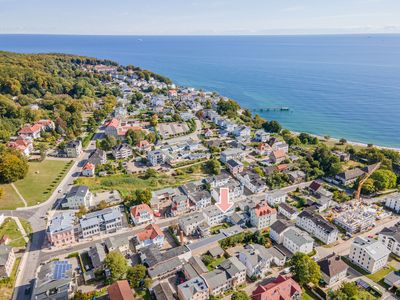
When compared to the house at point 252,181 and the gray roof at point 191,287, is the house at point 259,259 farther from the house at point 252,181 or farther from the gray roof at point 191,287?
the house at point 252,181

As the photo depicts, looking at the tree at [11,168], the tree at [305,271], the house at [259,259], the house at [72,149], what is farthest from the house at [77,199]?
the tree at [305,271]

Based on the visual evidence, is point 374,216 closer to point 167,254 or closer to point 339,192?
point 339,192

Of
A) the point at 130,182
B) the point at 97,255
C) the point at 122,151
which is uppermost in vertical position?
the point at 122,151

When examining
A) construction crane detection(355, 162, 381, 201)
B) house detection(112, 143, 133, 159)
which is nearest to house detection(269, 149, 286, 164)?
construction crane detection(355, 162, 381, 201)

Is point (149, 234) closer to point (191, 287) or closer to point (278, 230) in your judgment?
point (191, 287)

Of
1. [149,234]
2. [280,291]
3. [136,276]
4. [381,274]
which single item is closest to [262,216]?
[280,291]

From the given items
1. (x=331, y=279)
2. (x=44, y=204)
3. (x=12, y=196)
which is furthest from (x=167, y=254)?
(x=12, y=196)

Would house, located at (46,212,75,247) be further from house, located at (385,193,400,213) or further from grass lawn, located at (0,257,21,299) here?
house, located at (385,193,400,213)
